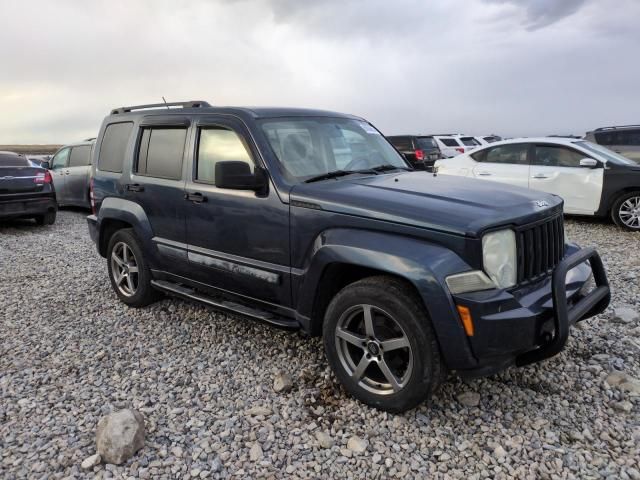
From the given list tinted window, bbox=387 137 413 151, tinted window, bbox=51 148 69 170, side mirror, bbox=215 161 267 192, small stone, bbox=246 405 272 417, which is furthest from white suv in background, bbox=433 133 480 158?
small stone, bbox=246 405 272 417

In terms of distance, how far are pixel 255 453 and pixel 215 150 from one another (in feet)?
7.58

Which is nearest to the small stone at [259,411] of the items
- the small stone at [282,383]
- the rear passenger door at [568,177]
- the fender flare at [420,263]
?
the small stone at [282,383]

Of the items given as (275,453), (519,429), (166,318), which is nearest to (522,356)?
(519,429)

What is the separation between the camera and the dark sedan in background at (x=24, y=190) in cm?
908

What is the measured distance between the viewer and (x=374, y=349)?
9.90 ft

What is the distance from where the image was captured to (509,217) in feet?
9.27

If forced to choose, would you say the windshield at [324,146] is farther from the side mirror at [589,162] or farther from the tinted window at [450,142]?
the tinted window at [450,142]

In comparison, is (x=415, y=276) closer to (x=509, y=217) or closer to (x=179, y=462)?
(x=509, y=217)

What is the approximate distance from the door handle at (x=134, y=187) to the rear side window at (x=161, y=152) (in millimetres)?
117

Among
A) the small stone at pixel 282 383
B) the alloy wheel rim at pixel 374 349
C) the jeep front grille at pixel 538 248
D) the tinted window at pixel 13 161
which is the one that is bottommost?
the small stone at pixel 282 383

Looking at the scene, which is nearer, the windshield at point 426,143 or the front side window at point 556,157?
the front side window at point 556,157

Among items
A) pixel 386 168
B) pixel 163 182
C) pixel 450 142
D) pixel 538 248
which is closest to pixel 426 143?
pixel 450 142

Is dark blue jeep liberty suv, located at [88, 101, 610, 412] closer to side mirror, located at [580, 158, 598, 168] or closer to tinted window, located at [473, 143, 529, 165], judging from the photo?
side mirror, located at [580, 158, 598, 168]

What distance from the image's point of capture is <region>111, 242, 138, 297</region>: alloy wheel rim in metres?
4.91
